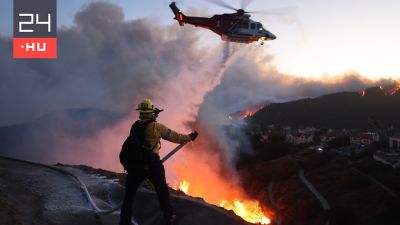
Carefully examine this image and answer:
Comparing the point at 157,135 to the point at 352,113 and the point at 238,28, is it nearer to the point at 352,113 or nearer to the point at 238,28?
the point at 238,28

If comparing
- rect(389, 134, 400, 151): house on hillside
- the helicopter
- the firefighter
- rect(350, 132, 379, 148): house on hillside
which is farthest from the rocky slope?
rect(350, 132, 379, 148): house on hillside

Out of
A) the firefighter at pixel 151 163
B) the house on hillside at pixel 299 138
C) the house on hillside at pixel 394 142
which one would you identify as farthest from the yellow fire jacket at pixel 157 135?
the house on hillside at pixel 299 138

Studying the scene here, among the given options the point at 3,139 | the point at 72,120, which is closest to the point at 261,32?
the point at 72,120

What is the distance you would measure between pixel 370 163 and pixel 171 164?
29.5m

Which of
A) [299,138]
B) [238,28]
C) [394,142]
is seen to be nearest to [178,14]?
[238,28]

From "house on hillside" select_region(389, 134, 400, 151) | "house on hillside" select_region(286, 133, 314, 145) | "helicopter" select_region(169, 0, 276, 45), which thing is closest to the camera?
"helicopter" select_region(169, 0, 276, 45)

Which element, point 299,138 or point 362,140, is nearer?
point 362,140

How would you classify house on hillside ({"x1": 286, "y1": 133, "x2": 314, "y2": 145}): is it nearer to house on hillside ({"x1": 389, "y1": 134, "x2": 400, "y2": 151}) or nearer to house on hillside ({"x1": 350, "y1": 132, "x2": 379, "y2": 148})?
house on hillside ({"x1": 350, "y1": 132, "x2": 379, "y2": 148})

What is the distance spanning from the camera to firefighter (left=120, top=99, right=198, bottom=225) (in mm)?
6410

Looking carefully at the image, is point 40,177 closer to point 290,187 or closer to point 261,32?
point 261,32

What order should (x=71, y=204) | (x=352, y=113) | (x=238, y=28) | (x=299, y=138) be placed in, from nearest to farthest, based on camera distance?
(x=71, y=204) < (x=238, y=28) < (x=299, y=138) < (x=352, y=113)

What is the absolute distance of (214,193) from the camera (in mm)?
49438

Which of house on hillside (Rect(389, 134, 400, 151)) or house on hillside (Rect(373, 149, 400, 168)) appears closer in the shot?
house on hillside (Rect(373, 149, 400, 168))

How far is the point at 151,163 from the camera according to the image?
21.0 ft
